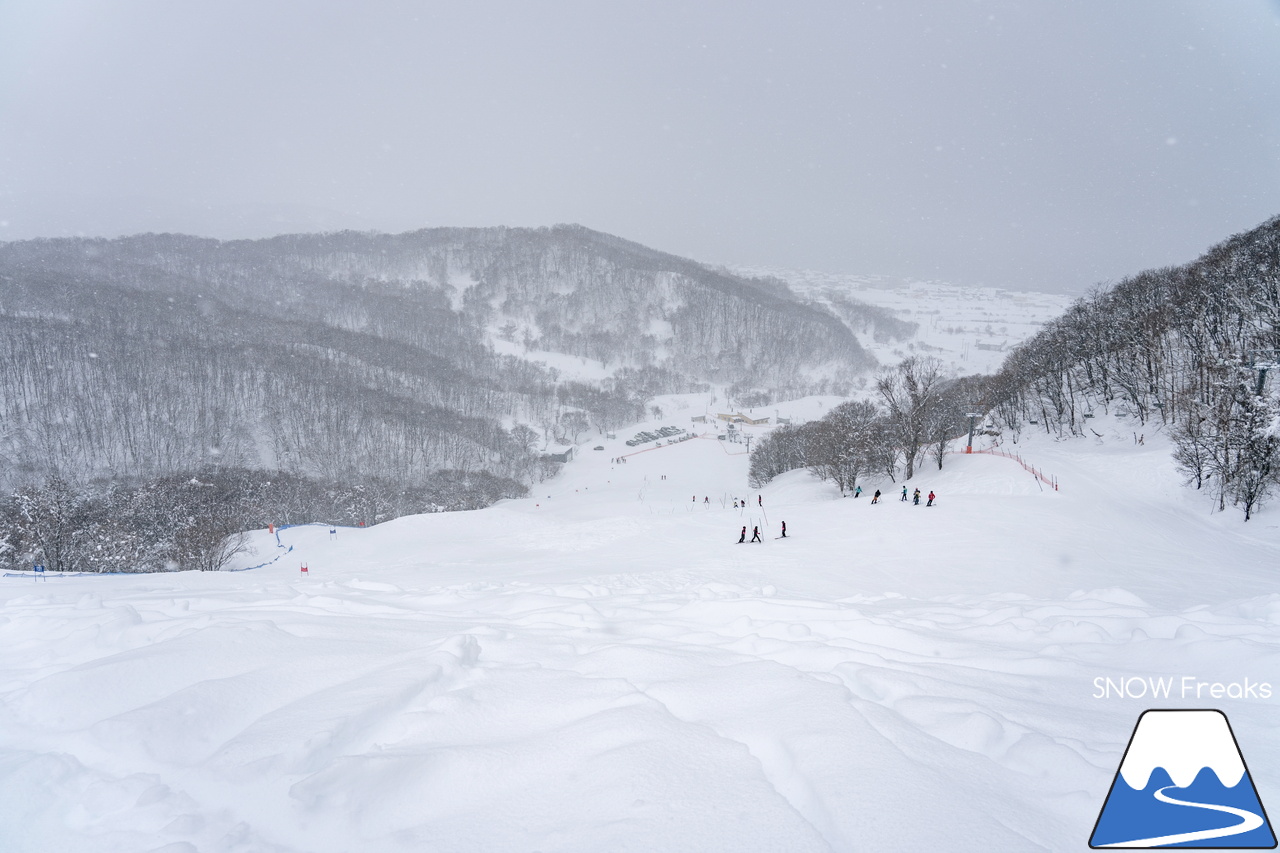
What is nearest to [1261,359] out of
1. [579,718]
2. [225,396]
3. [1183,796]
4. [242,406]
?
[1183,796]

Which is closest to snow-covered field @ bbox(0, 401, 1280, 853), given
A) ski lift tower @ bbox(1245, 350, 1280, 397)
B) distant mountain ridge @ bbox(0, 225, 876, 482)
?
ski lift tower @ bbox(1245, 350, 1280, 397)

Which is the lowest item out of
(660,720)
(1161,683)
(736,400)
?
(1161,683)

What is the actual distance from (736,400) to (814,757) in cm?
17648

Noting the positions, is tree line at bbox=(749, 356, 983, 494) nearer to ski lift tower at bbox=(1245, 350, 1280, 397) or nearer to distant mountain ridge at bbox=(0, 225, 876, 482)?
ski lift tower at bbox=(1245, 350, 1280, 397)

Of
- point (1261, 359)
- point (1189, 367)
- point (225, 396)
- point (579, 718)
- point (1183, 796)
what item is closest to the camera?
point (1183, 796)

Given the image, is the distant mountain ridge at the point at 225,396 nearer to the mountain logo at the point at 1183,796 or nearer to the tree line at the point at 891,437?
the tree line at the point at 891,437

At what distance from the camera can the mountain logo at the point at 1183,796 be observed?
238 centimetres

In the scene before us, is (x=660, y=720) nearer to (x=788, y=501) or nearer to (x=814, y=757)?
(x=814, y=757)

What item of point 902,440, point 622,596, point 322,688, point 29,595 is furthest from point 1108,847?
point 902,440

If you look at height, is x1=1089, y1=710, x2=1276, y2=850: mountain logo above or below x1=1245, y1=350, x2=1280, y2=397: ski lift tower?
below

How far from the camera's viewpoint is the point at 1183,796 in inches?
99.0

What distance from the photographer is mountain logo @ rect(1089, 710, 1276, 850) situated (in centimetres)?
238

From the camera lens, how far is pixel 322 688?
376cm

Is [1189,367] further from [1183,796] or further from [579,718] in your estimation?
[579,718]
